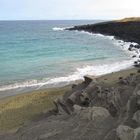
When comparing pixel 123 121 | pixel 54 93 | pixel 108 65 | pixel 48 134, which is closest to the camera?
pixel 123 121

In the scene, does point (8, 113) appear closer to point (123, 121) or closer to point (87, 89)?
point (87, 89)

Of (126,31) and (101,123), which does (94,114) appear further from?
(126,31)

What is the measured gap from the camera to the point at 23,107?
55.8ft

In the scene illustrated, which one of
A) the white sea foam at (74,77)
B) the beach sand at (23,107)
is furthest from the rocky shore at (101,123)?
the white sea foam at (74,77)

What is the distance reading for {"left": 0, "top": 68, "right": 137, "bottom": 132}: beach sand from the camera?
47.5 feet

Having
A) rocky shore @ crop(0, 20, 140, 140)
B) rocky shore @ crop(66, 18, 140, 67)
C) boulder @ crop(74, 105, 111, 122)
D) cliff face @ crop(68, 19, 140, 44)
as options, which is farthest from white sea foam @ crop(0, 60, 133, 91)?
cliff face @ crop(68, 19, 140, 44)

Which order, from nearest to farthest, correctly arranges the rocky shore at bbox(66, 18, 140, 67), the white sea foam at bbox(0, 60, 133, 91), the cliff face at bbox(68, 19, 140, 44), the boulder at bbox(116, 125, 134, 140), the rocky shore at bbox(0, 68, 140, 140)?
1. the boulder at bbox(116, 125, 134, 140)
2. the rocky shore at bbox(0, 68, 140, 140)
3. the white sea foam at bbox(0, 60, 133, 91)
4. the rocky shore at bbox(66, 18, 140, 67)
5. the cliff face at bbox(68, 19, 140, 44)

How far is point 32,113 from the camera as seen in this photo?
1557cm

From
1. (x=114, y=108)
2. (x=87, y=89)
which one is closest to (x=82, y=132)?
(x=114, y=108)

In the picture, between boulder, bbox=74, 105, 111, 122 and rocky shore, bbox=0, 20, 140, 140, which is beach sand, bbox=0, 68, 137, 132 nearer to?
rocky shore, bbox=0, 20, 140, 140

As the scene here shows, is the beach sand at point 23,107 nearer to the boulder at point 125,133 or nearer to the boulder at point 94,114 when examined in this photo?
the boulder at point 94,114

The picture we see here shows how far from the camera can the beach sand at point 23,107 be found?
570 inches

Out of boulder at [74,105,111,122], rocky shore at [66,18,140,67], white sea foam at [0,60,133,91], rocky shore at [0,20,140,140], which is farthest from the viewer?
rocky shore at [66,18,140,67]

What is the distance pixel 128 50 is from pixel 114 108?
34.4 m
